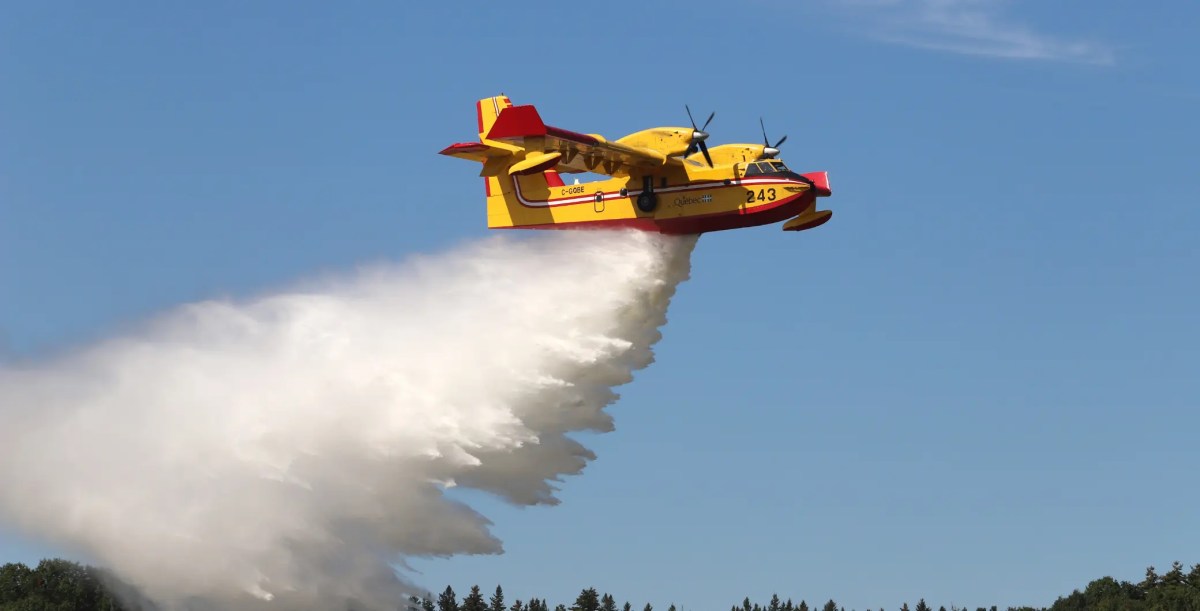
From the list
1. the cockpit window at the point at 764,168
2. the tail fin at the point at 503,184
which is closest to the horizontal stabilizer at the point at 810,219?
the cockpit window at the point at 764,168

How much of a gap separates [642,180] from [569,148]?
1892mm

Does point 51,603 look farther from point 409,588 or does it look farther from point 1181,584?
point 1181,584

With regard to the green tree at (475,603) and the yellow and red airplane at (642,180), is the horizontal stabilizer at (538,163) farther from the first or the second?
the green tree at (475,603)

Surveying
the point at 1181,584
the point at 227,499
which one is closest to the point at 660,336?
the point at 227,499

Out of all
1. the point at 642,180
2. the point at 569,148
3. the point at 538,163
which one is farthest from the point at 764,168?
the point at 538,163

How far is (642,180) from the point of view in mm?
34312

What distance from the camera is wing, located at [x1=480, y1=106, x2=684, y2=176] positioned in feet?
106


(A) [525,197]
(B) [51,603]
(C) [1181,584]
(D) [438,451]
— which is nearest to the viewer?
(D) [438,451]

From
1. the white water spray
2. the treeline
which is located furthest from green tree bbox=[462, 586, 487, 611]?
the white water spray

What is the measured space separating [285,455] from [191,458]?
241cm

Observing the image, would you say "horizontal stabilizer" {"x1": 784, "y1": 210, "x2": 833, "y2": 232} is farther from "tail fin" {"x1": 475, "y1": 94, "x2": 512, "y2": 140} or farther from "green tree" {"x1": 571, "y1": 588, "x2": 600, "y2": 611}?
"green tree" {"x1": 571, "y1": 588, "x2": 600, "y2": 611}

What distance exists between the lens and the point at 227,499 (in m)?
33.9

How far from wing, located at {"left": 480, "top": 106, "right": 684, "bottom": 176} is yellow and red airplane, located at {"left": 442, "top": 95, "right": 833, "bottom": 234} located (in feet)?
0.07

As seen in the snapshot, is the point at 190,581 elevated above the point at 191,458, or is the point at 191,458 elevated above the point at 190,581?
the point at 191,458
